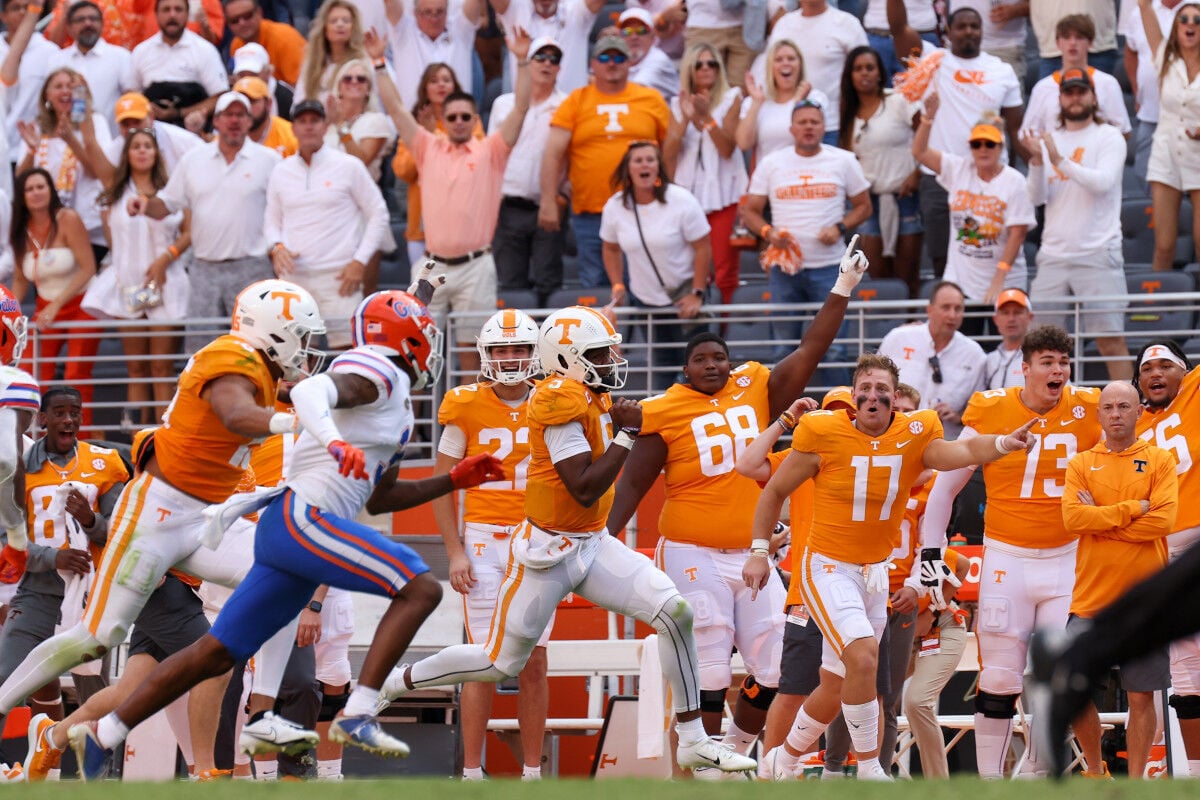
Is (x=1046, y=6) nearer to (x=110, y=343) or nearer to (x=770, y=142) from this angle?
(x=770, y=142)

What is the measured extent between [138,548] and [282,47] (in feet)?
24.1

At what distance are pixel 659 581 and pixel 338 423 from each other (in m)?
1.53

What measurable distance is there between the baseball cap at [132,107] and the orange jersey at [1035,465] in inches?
252

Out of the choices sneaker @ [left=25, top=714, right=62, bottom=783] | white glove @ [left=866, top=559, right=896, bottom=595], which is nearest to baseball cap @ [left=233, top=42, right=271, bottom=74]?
sneaker @ [left=25, top=714, right=62, bottom=783]

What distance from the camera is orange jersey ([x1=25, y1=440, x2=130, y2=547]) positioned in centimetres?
924

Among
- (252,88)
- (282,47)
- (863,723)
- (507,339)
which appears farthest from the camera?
(282,47)

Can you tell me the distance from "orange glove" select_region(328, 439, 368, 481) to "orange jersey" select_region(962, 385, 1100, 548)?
11.7ft

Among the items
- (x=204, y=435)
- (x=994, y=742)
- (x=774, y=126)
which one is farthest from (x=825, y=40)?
(x=204, y=435)

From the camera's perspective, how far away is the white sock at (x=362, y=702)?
21.6 ft

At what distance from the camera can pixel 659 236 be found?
1145 centimetres

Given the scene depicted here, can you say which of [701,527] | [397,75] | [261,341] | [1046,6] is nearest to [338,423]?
[261,341]

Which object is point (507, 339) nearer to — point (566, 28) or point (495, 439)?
point (495, 439)

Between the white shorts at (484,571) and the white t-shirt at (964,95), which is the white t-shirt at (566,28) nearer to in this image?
the white t-shirt at (964,95)

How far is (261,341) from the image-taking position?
24.2ft
